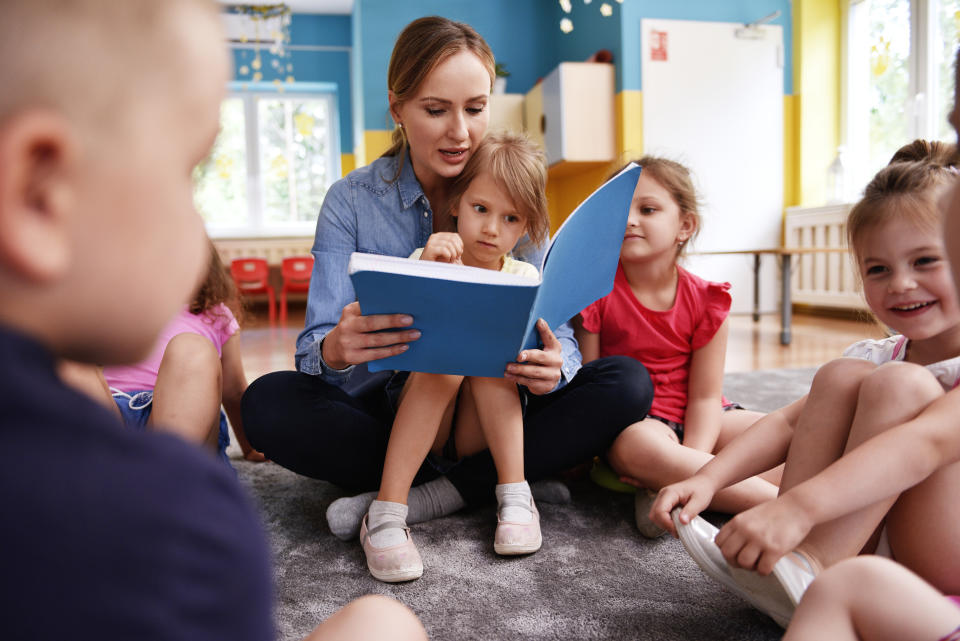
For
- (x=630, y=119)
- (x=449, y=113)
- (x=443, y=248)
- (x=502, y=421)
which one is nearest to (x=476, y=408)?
(x=502, y=421)

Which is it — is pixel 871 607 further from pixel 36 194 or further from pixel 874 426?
pixel 36 194

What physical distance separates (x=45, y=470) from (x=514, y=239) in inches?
39.1

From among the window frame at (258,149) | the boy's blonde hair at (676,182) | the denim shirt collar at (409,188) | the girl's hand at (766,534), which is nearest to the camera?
the girl's hand at (766,534)

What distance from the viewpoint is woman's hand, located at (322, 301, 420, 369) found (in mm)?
865

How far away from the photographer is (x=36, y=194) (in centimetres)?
25

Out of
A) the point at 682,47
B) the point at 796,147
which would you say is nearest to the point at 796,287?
the point at 796,147

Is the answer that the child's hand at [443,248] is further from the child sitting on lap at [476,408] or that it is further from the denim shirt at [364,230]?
the denim shirt at [364,230]

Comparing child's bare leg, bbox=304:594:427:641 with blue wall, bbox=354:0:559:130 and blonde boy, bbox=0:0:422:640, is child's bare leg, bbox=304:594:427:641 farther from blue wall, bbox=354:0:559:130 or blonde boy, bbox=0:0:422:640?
blue wall, bbox=354:0:559:130

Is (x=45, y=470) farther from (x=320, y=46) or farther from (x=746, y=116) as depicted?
(x=320, y=46)

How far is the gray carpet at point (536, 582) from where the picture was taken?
2.58 ft

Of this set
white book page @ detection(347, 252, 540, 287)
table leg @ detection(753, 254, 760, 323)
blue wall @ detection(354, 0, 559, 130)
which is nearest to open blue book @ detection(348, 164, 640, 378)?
white book page @ detection(347, 252, 540, 287)

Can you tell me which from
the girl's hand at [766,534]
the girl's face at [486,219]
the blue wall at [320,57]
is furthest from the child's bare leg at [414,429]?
the blue wall at [320,57]

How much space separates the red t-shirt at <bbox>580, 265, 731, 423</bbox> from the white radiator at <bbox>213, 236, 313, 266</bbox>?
16.2 feet

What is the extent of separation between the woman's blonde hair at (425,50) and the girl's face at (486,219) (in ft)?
0.63
